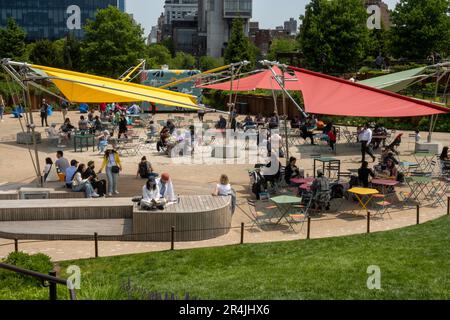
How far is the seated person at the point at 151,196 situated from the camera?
1400 cm

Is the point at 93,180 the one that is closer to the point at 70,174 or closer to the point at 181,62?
the point at 70,174

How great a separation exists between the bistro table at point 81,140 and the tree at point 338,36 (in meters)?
28.9

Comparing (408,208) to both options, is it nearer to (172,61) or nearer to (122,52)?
(122,52)

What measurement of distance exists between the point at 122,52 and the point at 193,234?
146 feet

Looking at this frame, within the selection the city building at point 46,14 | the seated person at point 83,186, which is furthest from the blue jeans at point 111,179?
the city building at point 46,14

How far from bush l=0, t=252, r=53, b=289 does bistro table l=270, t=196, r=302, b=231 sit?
5.82m

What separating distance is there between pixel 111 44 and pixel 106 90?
37932mm

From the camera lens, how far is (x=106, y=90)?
1848 cm

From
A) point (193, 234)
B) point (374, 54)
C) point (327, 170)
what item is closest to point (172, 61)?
point (374, 54)

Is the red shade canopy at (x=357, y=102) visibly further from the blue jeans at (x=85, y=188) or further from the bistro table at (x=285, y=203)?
the blue jeans at (x=85, y=188)

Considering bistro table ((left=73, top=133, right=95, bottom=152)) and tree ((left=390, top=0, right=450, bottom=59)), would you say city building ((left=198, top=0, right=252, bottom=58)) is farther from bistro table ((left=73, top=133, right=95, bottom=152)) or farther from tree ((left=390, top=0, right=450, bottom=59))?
bistro table ((left=73, top=133, right=95, bottom=152))

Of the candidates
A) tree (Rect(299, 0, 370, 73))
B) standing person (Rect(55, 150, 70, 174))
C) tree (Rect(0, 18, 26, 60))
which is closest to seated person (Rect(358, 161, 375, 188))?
standing person (Rect(55, 150, 70, 174))

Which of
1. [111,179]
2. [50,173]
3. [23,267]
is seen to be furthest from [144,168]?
[23,267]

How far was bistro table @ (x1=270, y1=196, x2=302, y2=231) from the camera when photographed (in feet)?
48.0
